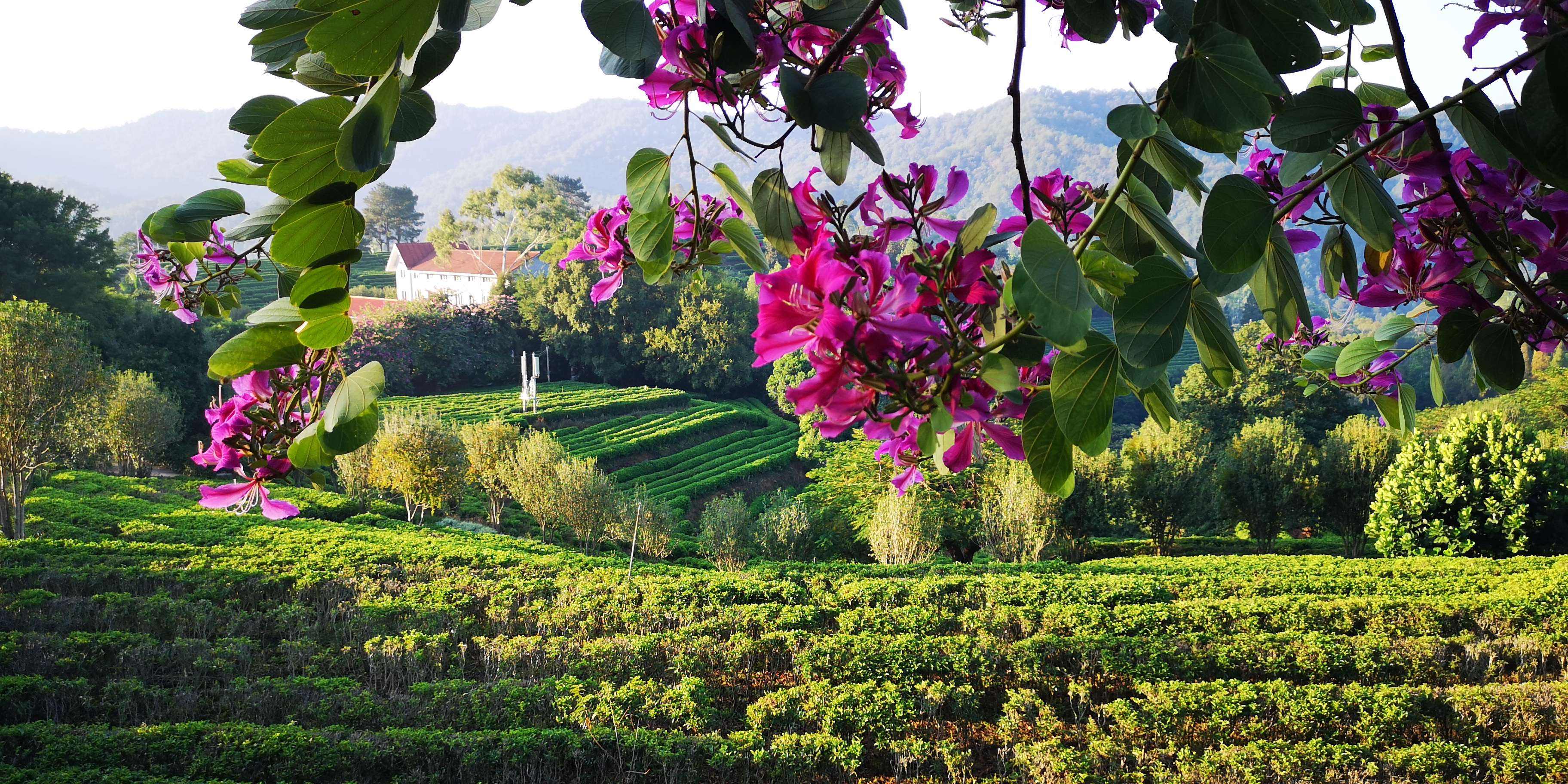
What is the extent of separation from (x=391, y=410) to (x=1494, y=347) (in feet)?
66.5

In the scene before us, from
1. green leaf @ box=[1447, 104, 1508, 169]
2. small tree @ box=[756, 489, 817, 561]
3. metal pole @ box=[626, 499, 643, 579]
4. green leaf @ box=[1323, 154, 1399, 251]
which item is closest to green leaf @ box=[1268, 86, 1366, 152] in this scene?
green leaf @ box=[1323, 154, 1399, 251]

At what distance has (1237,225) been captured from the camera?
20.0 inches

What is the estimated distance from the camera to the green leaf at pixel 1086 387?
49 cm

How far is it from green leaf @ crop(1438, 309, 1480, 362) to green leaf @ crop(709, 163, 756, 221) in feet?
1.98

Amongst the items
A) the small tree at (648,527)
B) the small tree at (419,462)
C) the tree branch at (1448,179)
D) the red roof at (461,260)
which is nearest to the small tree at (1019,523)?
the small tree at (648,527)

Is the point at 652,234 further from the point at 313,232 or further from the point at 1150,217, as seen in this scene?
the point at 1150,217

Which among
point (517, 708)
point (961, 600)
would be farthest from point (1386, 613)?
point (517, 708)

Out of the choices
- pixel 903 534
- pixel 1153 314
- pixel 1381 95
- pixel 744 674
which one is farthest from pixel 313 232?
pixel 903 534

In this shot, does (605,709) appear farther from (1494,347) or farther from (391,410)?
(391,410)

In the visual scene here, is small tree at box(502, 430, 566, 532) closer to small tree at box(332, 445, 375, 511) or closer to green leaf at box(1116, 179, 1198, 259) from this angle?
small tree at box(332, 445, 375, 511)

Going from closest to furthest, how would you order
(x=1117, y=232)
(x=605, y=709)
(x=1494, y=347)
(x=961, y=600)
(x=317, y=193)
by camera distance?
(x=317, y=193) → (x=1117, y=232) → (x=1494, y=347) → (x=605, y=709) → (x=961, y=600)

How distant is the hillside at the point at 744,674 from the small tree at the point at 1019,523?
4.34m

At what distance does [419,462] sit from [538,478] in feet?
7.14

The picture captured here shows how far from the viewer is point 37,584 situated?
7.34 metres
